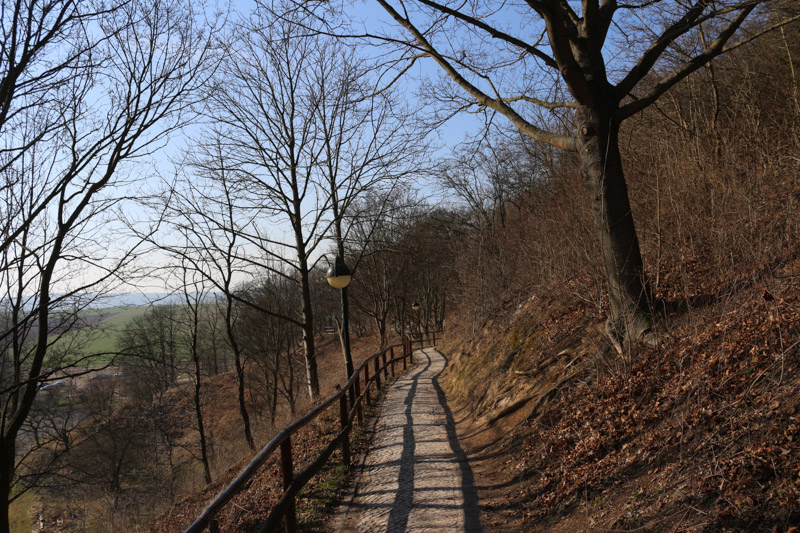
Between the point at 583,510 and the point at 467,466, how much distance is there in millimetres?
2368

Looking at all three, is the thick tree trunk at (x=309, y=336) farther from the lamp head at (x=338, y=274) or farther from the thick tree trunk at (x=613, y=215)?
the thick tree trunk at (x=613, y=215)

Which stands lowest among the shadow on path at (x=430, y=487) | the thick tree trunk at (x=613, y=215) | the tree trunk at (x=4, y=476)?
the shadow on path at (x=430, y=487)

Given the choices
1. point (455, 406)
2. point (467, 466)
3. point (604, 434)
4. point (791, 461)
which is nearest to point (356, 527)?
point (467, 466)

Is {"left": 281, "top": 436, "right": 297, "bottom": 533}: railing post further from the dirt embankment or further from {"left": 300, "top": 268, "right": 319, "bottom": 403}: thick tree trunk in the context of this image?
{"left": 300, "top": 268, "right": 319, "bottom": 403}: thick tree trunk

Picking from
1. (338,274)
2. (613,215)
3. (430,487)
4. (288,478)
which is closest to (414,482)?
(430,487)

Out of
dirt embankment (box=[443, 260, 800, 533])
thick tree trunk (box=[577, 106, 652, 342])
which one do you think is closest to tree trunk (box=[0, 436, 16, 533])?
dirt embankment (box=[443, 260, 800, 533])

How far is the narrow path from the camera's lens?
454cm

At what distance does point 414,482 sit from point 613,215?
398 cm

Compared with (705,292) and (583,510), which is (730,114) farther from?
(583,510)

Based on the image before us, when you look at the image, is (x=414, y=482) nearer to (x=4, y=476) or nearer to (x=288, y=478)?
(x=288, y=478)

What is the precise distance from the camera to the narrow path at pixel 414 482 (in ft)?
14.9

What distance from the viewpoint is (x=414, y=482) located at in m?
5.54

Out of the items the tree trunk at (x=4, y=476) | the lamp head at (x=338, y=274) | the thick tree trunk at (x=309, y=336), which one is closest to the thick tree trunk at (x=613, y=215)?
the lamp head at (x=338, y=274)

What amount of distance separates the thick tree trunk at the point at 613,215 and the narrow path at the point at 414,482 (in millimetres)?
2637
